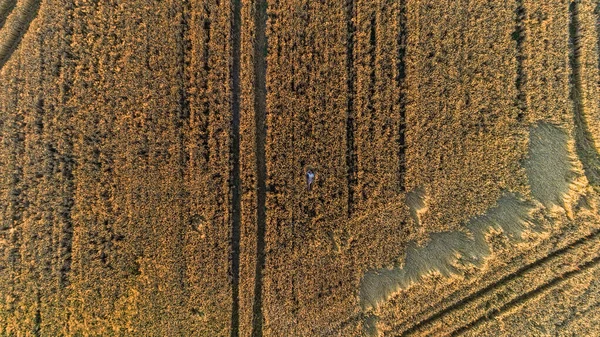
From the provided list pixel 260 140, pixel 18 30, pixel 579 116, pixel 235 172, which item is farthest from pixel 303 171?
pixel 18 30

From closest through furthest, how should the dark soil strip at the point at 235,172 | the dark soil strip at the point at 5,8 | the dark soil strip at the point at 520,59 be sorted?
1. the dark soil strip at the point at 520,59
2. the dark soil strip at the point at 235,172
3. the dark soil strip at the point at 5,8

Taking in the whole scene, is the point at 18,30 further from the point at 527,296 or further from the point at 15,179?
the point at 527,296

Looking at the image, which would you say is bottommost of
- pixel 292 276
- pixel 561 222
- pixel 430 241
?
pixel 292 276

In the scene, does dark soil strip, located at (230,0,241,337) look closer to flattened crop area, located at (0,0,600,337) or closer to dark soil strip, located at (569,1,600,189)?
flattened crop area, located at (0,0,600,337)

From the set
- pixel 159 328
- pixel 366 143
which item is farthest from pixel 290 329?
pixel 366 143

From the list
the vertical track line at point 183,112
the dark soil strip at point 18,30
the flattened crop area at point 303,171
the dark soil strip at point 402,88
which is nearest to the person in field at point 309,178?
the flattened crop area at point 303,171

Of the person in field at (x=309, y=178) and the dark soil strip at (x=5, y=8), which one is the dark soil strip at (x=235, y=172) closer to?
the person in field at (x=309, y=178)

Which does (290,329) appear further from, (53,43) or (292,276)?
(53,43)
